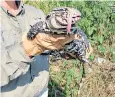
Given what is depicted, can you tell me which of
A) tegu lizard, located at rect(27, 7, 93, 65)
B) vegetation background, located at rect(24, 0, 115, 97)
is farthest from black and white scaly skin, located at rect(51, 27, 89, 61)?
vegetation background, located at rect(24, 0, 115, 97)

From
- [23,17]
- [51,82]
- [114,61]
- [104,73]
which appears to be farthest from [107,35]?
[23,17]

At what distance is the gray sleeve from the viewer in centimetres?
163

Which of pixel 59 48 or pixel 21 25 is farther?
pixel 21 25

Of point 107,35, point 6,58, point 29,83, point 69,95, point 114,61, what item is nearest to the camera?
point 6,58

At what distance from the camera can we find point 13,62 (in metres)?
1.63

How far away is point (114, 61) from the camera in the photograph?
3.77 m

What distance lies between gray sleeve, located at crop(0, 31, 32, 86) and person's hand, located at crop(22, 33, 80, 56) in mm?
33

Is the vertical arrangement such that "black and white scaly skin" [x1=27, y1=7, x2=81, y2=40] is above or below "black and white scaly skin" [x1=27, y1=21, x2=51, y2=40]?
above

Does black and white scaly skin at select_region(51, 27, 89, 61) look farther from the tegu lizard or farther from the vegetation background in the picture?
the vegetation background

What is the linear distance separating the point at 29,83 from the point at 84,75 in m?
1.60

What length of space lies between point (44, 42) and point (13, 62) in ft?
0.58

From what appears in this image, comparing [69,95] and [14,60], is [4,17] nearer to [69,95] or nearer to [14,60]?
[14,60]

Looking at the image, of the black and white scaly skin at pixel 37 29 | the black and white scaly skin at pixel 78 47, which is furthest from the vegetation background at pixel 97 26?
the black and white scaly skin at pixel 37 29

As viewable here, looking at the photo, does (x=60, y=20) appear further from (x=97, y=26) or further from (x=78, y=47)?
(x=97, y=26)
